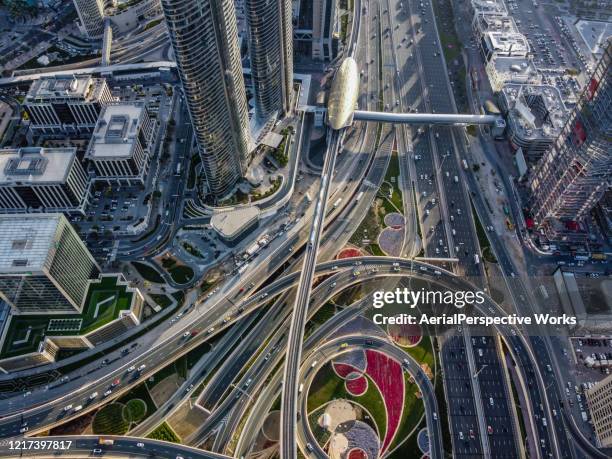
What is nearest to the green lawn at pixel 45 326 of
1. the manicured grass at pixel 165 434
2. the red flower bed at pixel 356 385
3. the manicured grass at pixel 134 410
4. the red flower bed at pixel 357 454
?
the manicured grass at pixel 134 410

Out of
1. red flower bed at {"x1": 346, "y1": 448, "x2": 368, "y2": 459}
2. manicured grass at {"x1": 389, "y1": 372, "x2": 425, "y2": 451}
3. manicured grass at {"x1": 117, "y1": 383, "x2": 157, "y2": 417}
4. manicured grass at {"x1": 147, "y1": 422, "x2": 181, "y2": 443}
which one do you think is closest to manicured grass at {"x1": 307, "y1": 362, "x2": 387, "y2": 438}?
manicured grass at {"x1": 389, "y1": 372, "x2": 425, "y2": 451}

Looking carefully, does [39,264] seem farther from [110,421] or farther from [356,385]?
[356,385]

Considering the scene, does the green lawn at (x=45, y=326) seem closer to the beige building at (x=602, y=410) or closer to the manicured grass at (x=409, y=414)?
the manicured grass at (x=409, y=414)

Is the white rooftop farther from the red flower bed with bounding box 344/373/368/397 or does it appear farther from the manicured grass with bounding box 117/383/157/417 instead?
the red flower bed with bounding box 344/373/368/397

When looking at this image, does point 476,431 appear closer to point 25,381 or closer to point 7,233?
point 25,381

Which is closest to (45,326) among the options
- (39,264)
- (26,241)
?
(39,264)

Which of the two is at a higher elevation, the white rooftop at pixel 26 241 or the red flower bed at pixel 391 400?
the white rooftop at pixel 26 241
